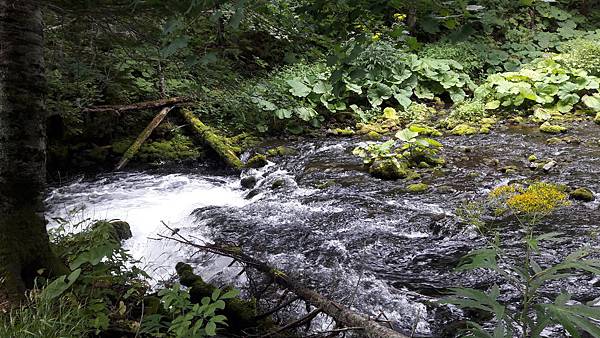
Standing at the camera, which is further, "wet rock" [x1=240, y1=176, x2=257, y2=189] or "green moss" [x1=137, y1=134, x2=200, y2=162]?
"green moss" [x1=137, y1=134, x2=200, y2=162]

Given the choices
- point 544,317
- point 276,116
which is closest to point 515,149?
point 276,116

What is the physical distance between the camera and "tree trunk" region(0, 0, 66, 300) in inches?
77.7

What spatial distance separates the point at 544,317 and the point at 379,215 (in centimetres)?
343

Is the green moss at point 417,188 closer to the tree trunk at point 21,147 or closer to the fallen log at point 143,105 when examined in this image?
the fallen log at point 143,105

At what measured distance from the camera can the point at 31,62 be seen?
6.64ft

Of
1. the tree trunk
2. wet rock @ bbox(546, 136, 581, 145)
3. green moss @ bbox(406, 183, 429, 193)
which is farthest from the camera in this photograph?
wet rock @ bbox(546, 136, 581, 145)

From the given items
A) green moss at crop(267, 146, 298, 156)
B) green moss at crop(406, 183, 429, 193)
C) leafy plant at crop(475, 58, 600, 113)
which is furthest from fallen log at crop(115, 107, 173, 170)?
leafy plant at crop(475, 58, 600, 113)

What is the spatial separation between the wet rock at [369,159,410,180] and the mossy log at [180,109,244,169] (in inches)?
81.9

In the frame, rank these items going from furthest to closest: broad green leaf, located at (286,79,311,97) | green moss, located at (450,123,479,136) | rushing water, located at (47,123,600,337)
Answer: broad green leaf, located at (286,79,311,97) < green moss, located at (450,123,479,136) < rushing water, located at (47,123,600,337)

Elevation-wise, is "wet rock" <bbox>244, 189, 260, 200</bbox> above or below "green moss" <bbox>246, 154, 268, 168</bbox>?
below

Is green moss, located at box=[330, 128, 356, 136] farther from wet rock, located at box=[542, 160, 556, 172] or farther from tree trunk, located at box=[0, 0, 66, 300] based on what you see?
tree trunk, located at box=[0, 0, 66, 300]

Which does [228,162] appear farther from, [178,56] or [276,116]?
[178,56]

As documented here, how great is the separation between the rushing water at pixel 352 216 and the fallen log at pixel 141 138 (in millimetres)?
331

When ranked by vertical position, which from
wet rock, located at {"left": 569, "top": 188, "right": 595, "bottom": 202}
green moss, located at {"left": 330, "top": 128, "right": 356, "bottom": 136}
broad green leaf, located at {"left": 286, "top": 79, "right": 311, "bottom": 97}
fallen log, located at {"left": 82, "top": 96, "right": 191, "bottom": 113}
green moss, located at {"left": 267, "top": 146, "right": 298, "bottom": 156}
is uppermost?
fallen log, located at {"left": 82, "top": 96, "right": 191, "bottom": 113}
